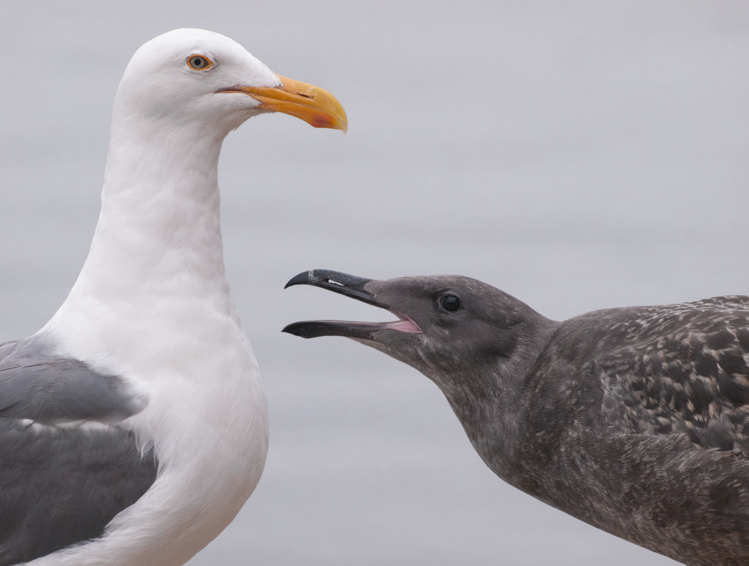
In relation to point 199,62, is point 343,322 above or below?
below

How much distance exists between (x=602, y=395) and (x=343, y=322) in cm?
77

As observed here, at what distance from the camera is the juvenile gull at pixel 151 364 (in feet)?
6.09

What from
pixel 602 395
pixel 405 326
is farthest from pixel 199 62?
pixel 602 395

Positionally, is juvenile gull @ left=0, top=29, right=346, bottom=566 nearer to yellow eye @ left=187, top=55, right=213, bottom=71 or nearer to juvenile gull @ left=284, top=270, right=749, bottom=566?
yellow eye @ left=187, top=55, right=213, bottom=71

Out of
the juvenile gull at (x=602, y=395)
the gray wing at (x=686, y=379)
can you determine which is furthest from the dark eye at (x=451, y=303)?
the gray wing at (x=686, y=379)

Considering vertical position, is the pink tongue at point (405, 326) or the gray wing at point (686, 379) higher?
the pink tongue at point (405, 326)

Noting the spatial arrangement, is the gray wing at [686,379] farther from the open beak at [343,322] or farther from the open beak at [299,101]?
the open beak at [299,101]

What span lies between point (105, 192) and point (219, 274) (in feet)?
1.09

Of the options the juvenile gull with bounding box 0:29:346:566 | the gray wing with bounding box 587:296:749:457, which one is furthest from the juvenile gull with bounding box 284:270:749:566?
the juvenile gull with bounding box 0:29:346:566

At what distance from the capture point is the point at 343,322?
2629mm

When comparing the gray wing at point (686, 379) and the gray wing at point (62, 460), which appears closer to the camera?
the gray wing at point (62, 460)

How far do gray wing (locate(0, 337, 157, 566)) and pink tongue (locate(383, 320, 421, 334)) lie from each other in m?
0.93

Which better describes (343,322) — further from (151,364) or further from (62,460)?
(62,460)

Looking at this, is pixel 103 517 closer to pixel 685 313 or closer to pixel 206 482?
pixel 206 482
